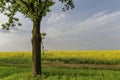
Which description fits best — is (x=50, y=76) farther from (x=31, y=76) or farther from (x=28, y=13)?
(x=28, y=13)

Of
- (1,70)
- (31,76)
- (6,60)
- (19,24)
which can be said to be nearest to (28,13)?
(19,24)

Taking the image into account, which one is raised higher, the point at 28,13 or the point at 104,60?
the point at 28,13

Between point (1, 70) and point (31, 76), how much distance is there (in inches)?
284

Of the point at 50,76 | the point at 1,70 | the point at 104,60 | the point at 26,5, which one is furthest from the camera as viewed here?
the point at 104,60

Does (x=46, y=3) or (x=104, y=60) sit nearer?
(x=46, y=3)

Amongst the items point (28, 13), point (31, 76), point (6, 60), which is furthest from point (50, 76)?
point (6, 60)

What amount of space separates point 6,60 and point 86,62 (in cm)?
1438

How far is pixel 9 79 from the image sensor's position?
30.0 metres

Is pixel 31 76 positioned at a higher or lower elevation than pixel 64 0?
lower

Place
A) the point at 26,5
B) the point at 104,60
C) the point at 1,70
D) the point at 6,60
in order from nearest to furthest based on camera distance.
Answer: the point at 26,5 → the point at 1,70 → the point at 104,60 → the point at 6,60

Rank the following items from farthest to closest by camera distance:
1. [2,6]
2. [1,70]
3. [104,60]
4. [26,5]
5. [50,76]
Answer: [104,60]
[1,70]
[2,6]
[26,5]
[50,76]

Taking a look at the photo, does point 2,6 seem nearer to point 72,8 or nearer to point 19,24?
point 19,24

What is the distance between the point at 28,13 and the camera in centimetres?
3153

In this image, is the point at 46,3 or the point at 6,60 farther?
the point at 6,60
